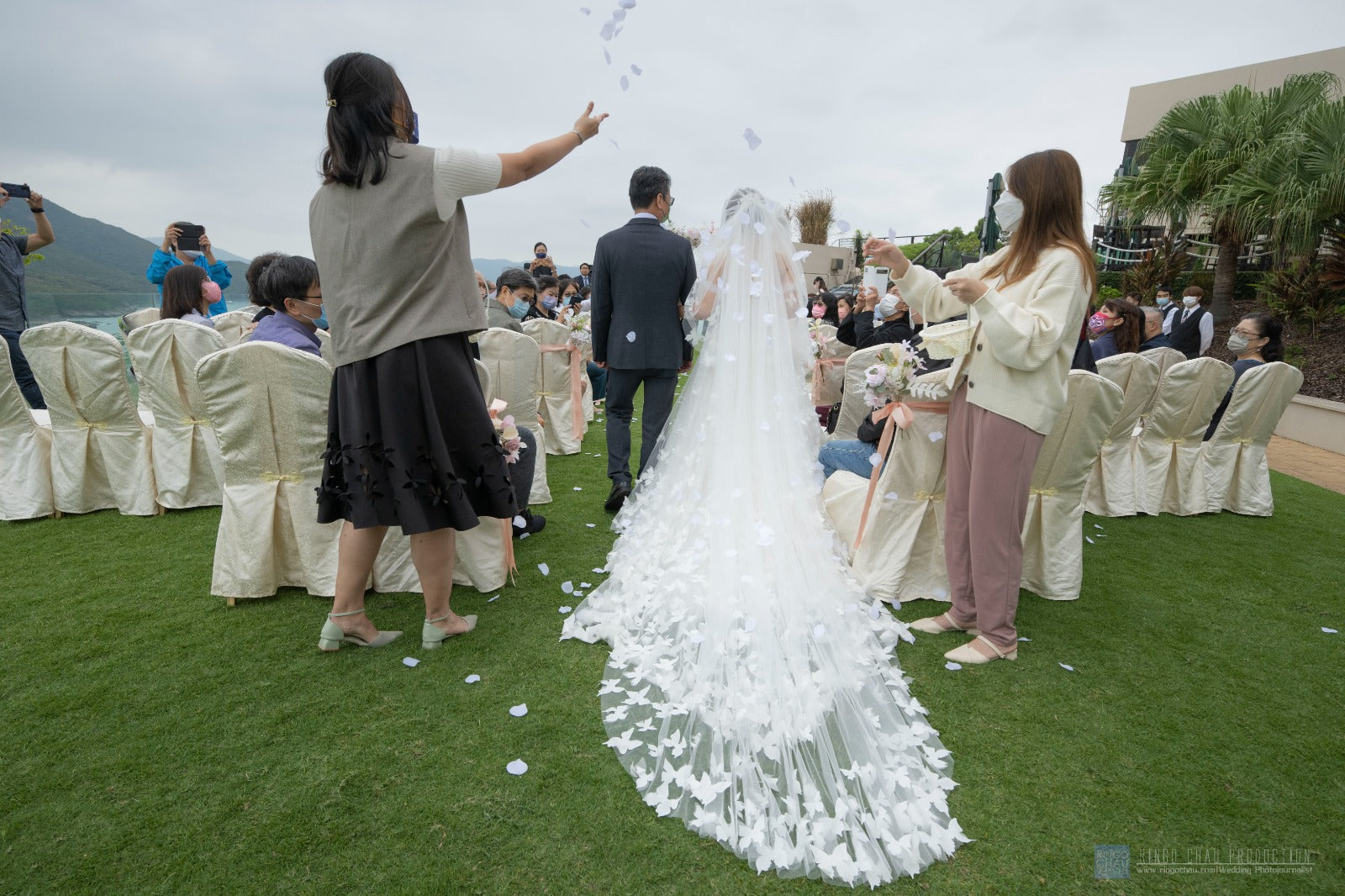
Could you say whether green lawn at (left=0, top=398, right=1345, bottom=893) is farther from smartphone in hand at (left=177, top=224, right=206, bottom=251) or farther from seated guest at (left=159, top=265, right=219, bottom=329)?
smartphone in hand at (left=177, top=224, right=206, bottom=251)

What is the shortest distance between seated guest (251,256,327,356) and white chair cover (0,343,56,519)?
2083 millimetres

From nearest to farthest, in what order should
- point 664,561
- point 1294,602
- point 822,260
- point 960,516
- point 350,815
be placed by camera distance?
point 350,815
point 960,516
point 664,561
point 1294,602
point 822,260

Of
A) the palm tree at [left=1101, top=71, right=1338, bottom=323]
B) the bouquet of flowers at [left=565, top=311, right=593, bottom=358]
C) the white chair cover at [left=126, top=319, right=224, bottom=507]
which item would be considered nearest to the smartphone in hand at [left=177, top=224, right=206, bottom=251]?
the white chair cover at [left=126, top=319, right=224, bottom=507]

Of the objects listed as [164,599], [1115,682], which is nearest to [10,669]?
[164,599]

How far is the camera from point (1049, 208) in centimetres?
235

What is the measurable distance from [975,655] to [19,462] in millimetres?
5243

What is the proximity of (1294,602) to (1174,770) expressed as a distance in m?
2.11

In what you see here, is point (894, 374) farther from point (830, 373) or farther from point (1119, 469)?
point (830, 373)

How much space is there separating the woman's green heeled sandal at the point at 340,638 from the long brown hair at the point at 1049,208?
2817 mm

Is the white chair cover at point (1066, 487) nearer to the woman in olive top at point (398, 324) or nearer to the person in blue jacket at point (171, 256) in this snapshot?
the woman in olive top at point (398, 324)

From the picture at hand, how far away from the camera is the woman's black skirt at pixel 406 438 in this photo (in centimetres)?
213

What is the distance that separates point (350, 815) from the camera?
1.71 meters

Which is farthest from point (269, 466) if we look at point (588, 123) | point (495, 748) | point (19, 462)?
point (19, 462)

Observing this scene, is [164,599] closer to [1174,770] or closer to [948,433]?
[948,433]
